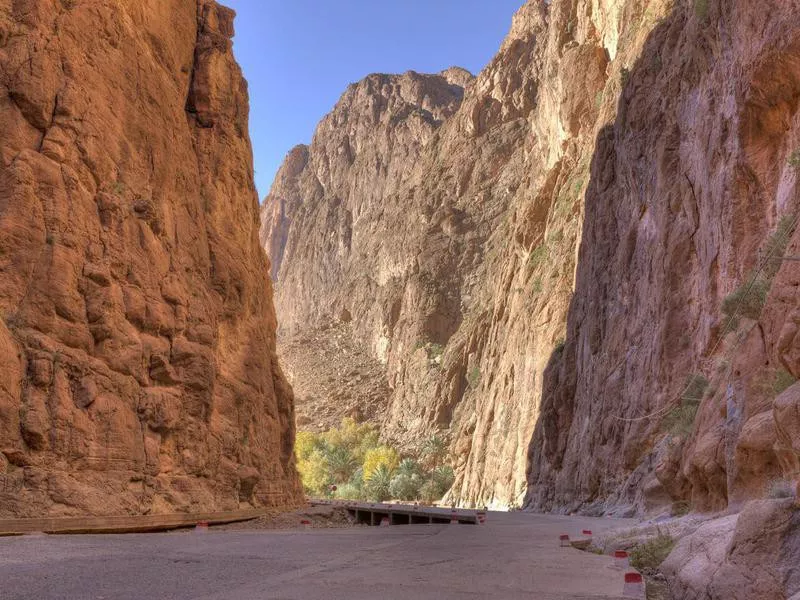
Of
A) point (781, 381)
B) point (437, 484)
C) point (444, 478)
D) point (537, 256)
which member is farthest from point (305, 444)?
point (781, 381)

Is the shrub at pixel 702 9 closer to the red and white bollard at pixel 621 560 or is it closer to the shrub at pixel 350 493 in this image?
the red and white bollard at pixel 621 560

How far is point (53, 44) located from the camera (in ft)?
60.2

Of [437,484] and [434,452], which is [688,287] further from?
[434,452]

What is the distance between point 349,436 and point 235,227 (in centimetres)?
6035

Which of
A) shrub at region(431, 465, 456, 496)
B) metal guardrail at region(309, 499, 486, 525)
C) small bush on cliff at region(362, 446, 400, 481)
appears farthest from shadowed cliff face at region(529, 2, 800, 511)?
small bush on cliff at region(362, 446, 400, 481)

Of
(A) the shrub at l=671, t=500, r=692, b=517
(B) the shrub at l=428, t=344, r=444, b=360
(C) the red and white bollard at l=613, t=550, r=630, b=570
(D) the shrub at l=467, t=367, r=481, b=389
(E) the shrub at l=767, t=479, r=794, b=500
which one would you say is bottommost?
(C) the red and white bollard at l=613, t=550, r=630, b=570

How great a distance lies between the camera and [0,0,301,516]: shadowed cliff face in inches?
610

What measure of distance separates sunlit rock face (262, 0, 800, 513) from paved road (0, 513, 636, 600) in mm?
2380

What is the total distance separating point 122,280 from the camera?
18.5 metres

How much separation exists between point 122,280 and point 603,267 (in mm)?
22091

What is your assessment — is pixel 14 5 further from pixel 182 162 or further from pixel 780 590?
pixel 780 590

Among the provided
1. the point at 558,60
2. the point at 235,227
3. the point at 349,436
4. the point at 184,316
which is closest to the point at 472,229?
the point at 349,436

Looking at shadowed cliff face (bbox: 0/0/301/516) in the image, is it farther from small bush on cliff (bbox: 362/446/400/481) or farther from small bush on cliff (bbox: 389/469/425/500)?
small bush on cliff (bbox: 362/446/400/481)

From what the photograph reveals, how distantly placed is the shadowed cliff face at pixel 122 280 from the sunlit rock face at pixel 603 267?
1162cm
